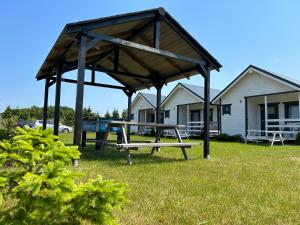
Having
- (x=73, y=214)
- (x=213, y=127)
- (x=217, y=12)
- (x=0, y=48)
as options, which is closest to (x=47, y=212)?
(x=73, y=214)

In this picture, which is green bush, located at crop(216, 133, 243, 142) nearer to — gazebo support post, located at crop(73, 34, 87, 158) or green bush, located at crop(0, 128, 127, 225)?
gazebo support post, located at crop(73, 34, 87, 158)

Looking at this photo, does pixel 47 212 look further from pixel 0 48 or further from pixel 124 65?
pixel 0 48

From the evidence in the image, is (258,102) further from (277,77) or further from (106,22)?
(106,22)

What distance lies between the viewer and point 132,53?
973 centimetres

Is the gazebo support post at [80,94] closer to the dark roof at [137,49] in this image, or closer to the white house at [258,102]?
the dark roof at [137,49]

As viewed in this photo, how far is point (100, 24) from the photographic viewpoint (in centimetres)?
589

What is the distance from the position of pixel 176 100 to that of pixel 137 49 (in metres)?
20.1

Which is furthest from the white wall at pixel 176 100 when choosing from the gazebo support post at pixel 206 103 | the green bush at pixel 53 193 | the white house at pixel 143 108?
the green bush at pixel 53 193

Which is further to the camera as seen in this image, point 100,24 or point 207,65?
point 207,65

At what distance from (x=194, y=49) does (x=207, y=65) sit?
62 cm

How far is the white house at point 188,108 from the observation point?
76.9 ft

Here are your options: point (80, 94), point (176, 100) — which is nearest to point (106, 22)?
point (80, 94)

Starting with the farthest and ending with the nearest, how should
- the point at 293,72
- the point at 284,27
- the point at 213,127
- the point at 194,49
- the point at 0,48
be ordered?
the point at 293,72, the point at 213,127, the point at 0,48, the point at 284,27, the point at 194,49

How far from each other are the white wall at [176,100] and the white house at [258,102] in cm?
305
